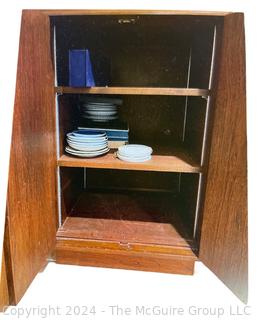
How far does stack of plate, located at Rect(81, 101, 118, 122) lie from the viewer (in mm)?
1182

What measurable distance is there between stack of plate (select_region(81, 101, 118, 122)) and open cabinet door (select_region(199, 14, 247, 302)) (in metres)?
0.51

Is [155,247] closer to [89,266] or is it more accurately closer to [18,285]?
[89,266]

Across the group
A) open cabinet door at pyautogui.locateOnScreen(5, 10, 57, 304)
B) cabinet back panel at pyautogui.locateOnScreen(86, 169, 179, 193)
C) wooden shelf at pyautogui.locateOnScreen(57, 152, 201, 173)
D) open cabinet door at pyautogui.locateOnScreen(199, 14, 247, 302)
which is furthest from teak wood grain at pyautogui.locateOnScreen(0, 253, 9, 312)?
cabinet back panel at pyautogui.locateOnScreen(86, 169, 179, 193)

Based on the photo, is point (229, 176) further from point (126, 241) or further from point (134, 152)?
point (126, 241)

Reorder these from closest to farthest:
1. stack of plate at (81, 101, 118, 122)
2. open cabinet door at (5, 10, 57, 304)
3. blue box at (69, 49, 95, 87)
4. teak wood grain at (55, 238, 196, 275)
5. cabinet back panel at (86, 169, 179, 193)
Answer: open cabinet door at (5, 10, 57, 304) → blue box at (69, 49, 95, 87) → teak wood grain at (55, 238, 196, 275) → stack of plate at (81, 101, 118, 122) → cabinet back panel at (86, 169, 179, 193)

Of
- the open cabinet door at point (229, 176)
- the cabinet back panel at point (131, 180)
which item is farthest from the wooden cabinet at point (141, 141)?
the cabinet back panel at point (131, 180)

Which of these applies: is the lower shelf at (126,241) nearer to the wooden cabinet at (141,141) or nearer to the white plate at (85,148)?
the wooden cabinet at (141,141)

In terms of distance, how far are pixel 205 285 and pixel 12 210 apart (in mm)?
708

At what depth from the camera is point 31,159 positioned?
0.79m

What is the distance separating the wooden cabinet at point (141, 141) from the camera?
779 millimetres

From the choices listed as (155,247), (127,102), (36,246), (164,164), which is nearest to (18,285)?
(36,246)

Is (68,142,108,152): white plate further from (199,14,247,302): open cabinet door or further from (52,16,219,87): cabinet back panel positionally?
(199,14,247,302): open cabinet door

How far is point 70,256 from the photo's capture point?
1011 mm

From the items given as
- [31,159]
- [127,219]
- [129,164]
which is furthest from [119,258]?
[31,159]
